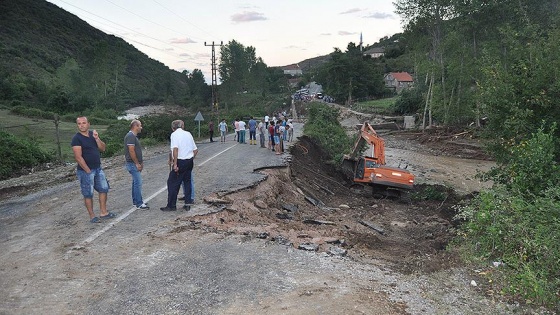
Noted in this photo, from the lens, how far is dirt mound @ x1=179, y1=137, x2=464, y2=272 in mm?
6652

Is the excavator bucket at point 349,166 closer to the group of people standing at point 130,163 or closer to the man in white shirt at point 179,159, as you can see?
the group of people standing at point 130,163

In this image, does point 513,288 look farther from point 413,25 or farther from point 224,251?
point 413,25

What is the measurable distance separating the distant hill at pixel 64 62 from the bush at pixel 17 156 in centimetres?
4803

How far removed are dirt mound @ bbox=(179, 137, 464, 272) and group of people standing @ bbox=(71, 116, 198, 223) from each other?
0.86m

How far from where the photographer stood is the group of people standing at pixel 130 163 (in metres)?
6.68

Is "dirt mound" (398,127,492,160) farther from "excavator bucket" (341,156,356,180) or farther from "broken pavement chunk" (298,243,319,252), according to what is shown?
"broken pavement chunk" (298,243,319,252)

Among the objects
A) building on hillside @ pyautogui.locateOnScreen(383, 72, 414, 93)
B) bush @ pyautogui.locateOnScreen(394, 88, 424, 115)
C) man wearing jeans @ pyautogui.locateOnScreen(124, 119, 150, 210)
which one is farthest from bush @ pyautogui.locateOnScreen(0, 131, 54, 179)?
building on hillside @ pyautogui.locateOnScreen(383, 72, 414, 93)

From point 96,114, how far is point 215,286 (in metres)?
58.8

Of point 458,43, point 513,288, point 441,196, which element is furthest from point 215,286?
point 458,43

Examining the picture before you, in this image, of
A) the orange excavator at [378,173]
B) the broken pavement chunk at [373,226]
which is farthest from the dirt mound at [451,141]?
the broken pavement chunk at [373,226]

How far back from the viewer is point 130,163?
7562 mm

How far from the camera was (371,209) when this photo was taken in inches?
526

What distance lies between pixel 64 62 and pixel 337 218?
11139cm

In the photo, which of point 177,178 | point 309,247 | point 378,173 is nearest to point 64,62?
point 378,173
